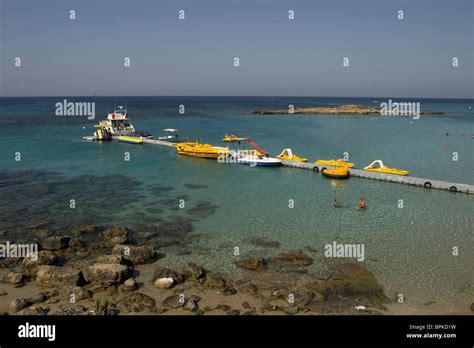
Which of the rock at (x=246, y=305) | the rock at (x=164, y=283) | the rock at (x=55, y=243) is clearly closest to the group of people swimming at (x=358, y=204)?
the rock at (x=246, y=305)

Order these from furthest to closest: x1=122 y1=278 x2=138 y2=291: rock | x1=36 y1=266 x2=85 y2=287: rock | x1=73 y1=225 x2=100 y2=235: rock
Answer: x1=73 y1=225 x2=100 y2=235: rock, x1=36 y1=266 x2=85 y2=287: rock, x1=122 y1=278 x2=138 y2=291: rock

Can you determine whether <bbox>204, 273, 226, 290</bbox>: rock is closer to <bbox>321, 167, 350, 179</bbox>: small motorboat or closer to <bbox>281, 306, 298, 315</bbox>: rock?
<bbox>281, 306, 298, 315</bbox>: rock

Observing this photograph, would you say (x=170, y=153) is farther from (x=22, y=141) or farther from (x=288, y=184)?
(x=22, y=141)

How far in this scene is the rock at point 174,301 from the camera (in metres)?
15.8

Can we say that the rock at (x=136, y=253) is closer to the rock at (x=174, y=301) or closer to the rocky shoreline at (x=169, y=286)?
the rocky shoreline at (x=169, y=286)

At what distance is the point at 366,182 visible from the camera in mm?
37438

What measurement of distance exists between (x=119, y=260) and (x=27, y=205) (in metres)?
15.4

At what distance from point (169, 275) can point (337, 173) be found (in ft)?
83.3

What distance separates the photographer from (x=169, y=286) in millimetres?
17234

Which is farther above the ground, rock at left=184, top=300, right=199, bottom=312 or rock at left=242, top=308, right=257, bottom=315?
rock at left=184, top=300, right=199, bottom=312

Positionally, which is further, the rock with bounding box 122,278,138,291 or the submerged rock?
the submerged rock

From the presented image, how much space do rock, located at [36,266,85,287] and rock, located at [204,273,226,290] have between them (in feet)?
19.8

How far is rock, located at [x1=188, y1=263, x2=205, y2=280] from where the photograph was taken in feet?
59.0

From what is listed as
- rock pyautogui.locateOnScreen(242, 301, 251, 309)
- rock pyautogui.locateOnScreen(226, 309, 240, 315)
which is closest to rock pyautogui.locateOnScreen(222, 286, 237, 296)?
rock pyautogui.locateOnScreen(242, 301, 251, 309)
